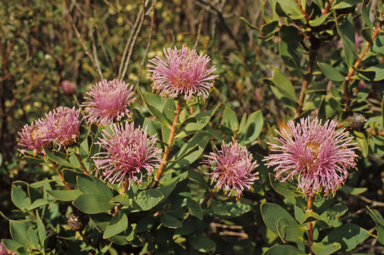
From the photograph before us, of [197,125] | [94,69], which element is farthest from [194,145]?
[94,69]

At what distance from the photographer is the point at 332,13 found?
1.60 metres

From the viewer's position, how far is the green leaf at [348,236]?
4.32 feet

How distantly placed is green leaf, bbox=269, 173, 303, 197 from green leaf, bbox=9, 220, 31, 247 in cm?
128

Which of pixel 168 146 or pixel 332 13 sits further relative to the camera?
pixel 332 13

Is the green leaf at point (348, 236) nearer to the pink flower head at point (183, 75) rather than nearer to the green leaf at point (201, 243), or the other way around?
the green leaf at point (201, 243)

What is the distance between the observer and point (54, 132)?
1.37m

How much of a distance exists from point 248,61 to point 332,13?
1265 millimetres

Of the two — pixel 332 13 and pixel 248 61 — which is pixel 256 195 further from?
pixel 248 61

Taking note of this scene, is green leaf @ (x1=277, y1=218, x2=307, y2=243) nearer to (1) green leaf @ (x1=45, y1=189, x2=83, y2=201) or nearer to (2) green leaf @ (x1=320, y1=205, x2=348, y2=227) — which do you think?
(2) green leaf @ (x1=320, y1=205, x2=348, y2=227)

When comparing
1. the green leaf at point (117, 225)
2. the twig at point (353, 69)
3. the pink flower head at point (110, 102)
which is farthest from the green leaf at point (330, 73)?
the green leaf at point (117, 225)

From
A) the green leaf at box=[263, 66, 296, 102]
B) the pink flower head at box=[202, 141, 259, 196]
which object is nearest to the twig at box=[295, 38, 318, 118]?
the green leaf at box=[263, 66, 296, 102]

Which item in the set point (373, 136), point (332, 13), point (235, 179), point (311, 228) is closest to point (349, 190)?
point (373, 136)

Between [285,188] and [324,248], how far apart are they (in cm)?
31

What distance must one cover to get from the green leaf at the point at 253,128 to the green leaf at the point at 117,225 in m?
0.76
